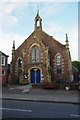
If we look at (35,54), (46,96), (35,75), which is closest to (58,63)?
(35,54)

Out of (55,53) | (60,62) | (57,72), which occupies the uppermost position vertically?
(55,53)

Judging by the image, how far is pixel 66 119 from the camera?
24.3 feet

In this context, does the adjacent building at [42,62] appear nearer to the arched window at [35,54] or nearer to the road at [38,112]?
the arched window at [35,54]

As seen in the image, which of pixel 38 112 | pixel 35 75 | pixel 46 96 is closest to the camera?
pixel 38 112

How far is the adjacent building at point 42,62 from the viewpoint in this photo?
28156 mm

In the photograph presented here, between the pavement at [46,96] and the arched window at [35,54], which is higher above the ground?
the arched window at [35,54]

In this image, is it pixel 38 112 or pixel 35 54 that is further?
pixel 35 54

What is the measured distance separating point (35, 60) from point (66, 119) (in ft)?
73.5

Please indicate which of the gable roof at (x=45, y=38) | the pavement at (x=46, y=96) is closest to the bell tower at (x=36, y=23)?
the gable roof at (x=45, y=38)

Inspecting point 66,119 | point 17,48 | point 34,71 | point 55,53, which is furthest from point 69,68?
point 66,119

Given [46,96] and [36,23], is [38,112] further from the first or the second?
[36,23]

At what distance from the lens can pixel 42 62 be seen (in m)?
28.4

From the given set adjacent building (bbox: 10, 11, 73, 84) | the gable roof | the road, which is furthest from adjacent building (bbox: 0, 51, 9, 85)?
the road

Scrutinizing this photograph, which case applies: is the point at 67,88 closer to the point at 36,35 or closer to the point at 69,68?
the point at 69,68
